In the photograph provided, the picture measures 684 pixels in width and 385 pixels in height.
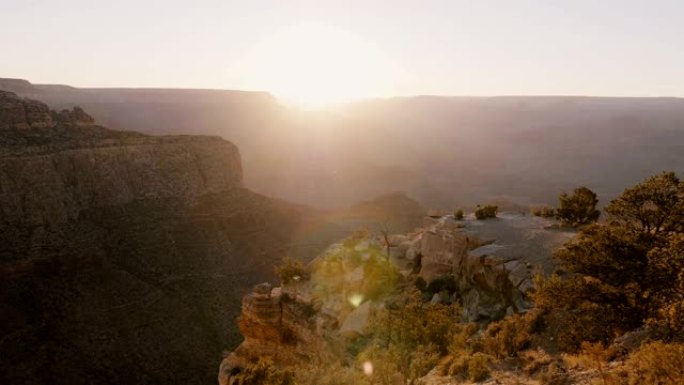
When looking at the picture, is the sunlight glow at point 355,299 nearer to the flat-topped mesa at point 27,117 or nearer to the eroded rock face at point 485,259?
the eroded rock face at point 485,259

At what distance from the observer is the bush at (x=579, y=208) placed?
26219 mm

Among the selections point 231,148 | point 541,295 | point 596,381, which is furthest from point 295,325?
point 231,148

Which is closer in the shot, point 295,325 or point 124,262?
point 295,325

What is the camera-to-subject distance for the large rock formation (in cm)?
3638

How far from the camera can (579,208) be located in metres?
26.2

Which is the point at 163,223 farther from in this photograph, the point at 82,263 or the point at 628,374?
the point at 628,374

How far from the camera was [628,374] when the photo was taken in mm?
11961

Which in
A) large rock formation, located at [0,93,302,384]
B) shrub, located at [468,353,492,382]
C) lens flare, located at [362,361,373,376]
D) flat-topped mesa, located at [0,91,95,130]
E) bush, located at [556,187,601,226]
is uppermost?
flat-topped mesa, located at [0,91,95,130]

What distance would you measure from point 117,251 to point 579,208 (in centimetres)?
3646

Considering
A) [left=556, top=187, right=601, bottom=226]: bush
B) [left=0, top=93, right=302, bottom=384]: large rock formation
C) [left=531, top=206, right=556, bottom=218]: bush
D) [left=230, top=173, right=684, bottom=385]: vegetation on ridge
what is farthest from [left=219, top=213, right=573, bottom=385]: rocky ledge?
[left=0, top=93, right=302, bottom=384]: large rock formation

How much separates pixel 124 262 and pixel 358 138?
96219 millimetres

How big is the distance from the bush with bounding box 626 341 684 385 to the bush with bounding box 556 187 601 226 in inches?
600

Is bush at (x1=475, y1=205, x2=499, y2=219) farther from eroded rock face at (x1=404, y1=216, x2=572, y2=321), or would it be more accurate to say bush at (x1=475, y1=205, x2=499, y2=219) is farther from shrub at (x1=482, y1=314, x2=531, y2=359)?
shrub at (x1=482, y1=314, x2=531, y2=359)

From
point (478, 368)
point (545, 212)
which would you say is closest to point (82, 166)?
point (545, 212)
